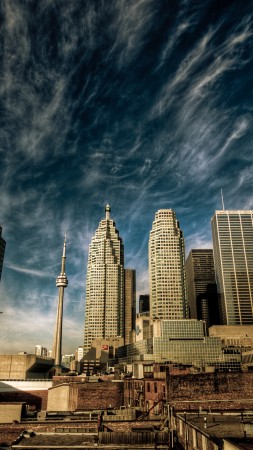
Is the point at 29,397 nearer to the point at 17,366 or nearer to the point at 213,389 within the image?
the point at 17,366

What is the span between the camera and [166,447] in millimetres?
20984

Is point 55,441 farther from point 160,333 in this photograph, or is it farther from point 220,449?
point 160,333

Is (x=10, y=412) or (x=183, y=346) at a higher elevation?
(x=183, y=346)

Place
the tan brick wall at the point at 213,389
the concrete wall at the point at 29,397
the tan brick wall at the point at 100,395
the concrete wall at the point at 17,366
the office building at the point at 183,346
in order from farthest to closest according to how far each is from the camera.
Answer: the office building at the point at 183,346 → the concrete wall at the point at 17,366 → the concrete wall at the point at 29,397 → the tan brick wall at the point at 100,395 → the tan brick wall at the point at 213,389

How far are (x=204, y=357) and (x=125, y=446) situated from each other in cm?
17295

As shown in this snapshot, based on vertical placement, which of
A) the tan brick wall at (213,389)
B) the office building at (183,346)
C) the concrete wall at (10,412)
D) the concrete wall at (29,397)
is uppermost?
the office building at (183,346)

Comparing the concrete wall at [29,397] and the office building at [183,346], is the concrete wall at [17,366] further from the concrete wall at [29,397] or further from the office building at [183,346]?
the office building at [183,346]

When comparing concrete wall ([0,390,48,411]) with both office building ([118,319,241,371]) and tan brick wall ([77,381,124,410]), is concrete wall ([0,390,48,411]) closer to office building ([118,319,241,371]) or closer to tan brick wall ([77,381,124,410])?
tan brick wall ([77,381,124,410])

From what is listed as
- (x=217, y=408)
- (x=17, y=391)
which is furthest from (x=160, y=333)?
(x=217, y=408)

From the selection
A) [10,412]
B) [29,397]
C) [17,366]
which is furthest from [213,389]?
[17,366]

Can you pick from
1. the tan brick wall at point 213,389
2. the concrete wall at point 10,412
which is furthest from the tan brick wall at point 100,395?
the concrete wall at point 10,412

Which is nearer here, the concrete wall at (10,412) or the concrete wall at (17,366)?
the concrete wall at (10,412)

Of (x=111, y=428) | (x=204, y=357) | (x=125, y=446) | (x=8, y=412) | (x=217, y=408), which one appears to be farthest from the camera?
(x=204, y=357)

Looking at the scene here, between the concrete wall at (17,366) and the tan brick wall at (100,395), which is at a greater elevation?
the concrete wall at (17,366)
